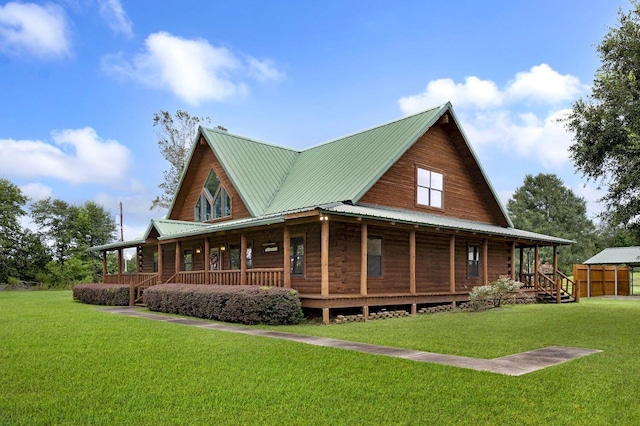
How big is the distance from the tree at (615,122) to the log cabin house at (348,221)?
532 centimetres

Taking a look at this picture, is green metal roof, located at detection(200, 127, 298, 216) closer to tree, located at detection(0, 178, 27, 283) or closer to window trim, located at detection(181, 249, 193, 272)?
window trim, located at detection(181, 249, 193, 272)

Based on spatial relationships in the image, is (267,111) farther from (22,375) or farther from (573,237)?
(573,237)

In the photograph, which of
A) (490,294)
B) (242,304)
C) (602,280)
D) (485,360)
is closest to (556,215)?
(602,280)

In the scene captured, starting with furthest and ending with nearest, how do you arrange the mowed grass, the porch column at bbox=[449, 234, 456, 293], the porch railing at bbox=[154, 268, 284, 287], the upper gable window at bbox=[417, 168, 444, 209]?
the upper gable window at bbox=[417, 168, 444, 209] < the porch column at bbox=[449, 234, 456, 293] < the porch railing at bbox=[154, 268, 284, 287] < the mowed grass

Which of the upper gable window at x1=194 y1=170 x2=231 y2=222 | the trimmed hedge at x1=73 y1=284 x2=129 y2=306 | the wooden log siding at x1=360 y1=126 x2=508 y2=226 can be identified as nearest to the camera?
the wooden log siding at x1=360 y1=126 x2=508 y2=226

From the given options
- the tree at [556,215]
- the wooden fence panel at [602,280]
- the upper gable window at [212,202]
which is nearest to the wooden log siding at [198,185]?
the upper gable window at [212,202]

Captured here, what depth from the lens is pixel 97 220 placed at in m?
68.6

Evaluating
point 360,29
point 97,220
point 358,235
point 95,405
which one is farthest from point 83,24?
point 97,220

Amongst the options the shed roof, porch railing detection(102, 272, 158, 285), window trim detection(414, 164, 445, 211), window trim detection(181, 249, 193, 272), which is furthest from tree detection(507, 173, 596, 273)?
porch railing detection(102, 272, 158, 285)

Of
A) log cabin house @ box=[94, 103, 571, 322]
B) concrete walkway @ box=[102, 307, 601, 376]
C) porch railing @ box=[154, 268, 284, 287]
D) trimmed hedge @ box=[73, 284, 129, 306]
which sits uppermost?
log cabin house @ box=[94, 103, 571, 322]

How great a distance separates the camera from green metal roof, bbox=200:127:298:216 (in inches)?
910

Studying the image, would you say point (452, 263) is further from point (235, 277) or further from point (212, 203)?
point (212, 203)

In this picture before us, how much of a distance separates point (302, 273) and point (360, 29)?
9567mm

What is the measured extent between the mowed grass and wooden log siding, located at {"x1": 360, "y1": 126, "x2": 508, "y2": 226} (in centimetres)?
893
